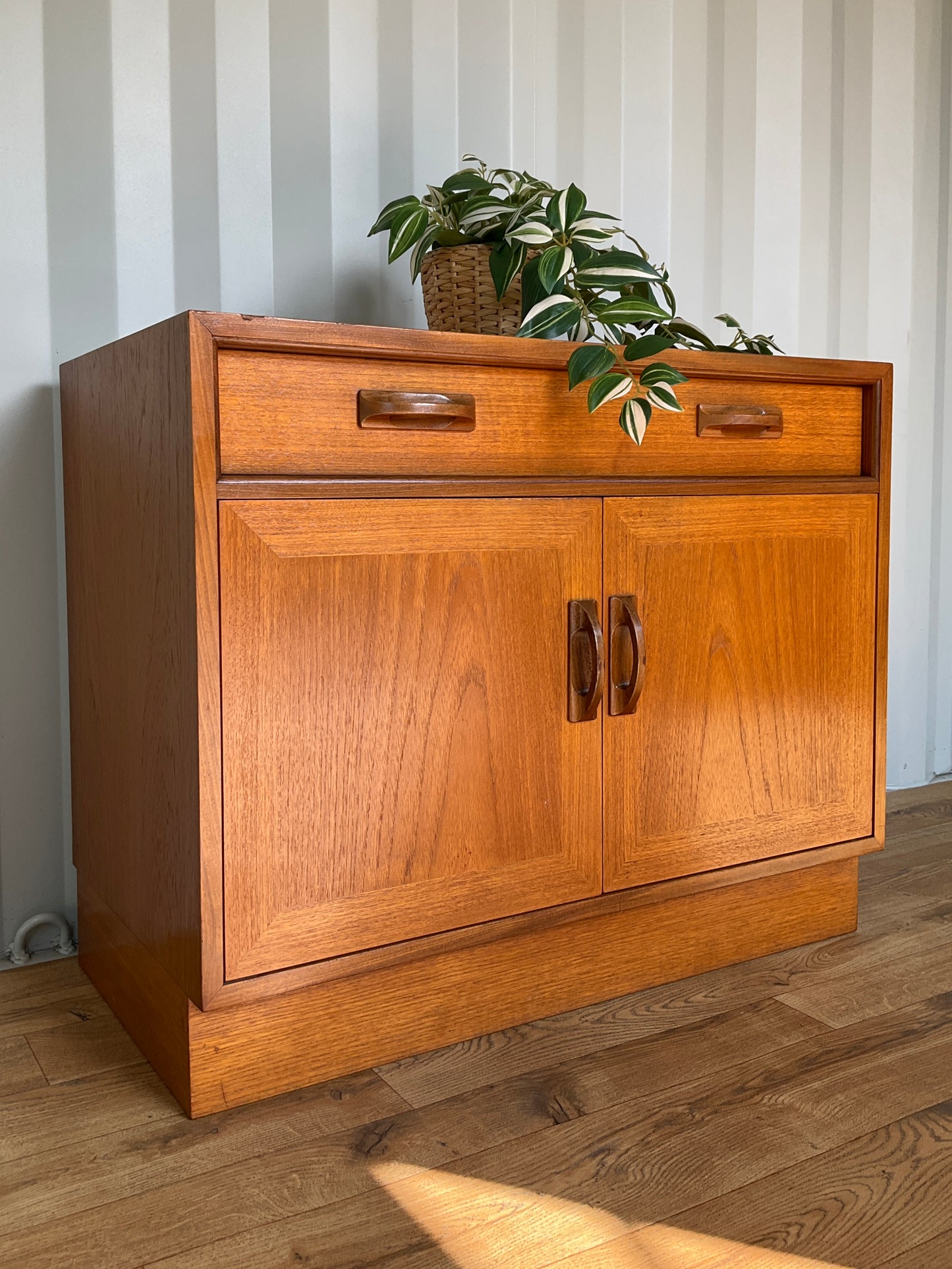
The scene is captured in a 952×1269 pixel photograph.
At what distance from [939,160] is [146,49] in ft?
5.94

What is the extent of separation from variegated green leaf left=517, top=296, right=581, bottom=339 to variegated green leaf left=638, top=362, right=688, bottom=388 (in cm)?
11

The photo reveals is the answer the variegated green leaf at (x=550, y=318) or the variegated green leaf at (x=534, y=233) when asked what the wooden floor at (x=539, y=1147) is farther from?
the variegated green leaf at (x=534, y=233)

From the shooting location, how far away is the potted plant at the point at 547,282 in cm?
136

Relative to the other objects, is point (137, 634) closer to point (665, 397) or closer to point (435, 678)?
point (435, 678)

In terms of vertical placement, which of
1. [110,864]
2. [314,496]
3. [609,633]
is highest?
[314,496]

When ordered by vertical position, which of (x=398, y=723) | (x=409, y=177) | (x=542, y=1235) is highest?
(x=409, y=177)

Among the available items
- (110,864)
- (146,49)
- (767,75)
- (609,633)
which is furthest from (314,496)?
(767,75)

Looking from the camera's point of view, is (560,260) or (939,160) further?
(939,160)

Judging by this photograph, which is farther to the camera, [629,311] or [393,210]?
[393,210]

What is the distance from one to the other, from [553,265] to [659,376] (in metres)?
0.19

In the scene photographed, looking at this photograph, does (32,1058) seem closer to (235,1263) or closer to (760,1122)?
(235,1263)

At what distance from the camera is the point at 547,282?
136 centimetres

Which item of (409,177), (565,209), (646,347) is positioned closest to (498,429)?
(646,347)

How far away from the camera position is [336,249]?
5.89 ft
